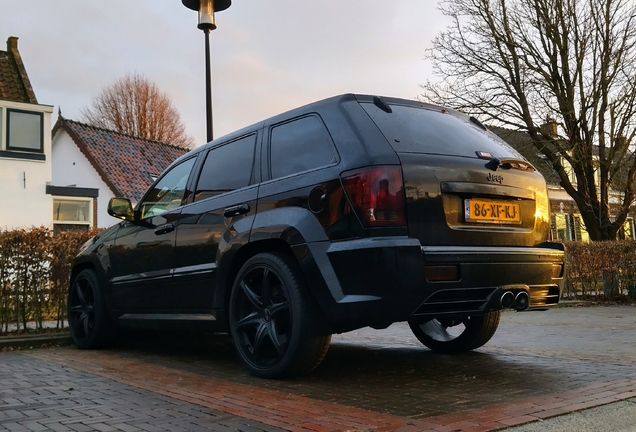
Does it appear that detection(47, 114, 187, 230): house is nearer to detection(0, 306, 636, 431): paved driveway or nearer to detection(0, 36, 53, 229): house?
detection(0, 36, 53, 229): house

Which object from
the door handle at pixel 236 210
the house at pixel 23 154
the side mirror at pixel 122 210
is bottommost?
the door handle at pixel 236 210

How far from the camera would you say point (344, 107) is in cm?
454

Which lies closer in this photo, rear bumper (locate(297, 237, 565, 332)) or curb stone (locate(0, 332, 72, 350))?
rear bumper (locate(297, 237, 565, 332))

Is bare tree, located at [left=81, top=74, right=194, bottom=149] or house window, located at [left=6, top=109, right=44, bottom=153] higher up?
bare tree, located at [left=81, top=74, right=194, bottom=149]

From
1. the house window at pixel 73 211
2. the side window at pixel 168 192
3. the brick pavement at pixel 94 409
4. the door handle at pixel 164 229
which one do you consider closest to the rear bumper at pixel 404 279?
the brick pavement at pixel 94 409

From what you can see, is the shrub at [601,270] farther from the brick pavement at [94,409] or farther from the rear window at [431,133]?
the brick pavement at [94,409]

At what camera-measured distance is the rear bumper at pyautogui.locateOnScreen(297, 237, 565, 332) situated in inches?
155

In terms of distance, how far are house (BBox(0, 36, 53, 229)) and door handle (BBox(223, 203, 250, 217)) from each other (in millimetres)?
19574

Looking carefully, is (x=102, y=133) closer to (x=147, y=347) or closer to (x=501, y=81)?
(x=501, y=81)

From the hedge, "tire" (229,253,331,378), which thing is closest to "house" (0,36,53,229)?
the hedge

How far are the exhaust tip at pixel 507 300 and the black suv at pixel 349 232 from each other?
1cm

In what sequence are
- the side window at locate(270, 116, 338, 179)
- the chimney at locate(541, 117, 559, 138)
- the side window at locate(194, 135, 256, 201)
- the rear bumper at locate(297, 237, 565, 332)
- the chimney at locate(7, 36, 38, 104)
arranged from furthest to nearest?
the chimney at locate(7, 36, 38, 104)
the chimney at locate(541, 117, 559, 138)
the side window at locate(194, 135, 256, 201)
the side window at locate(270, 116, 338, 179)
the rear bumper at locate(297, 237, 565, 332)

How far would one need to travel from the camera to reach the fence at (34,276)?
306 inches

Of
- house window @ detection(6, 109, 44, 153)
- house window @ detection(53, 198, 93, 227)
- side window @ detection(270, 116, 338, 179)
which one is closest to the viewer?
side window @ detection(270, 116, 338, 179)
